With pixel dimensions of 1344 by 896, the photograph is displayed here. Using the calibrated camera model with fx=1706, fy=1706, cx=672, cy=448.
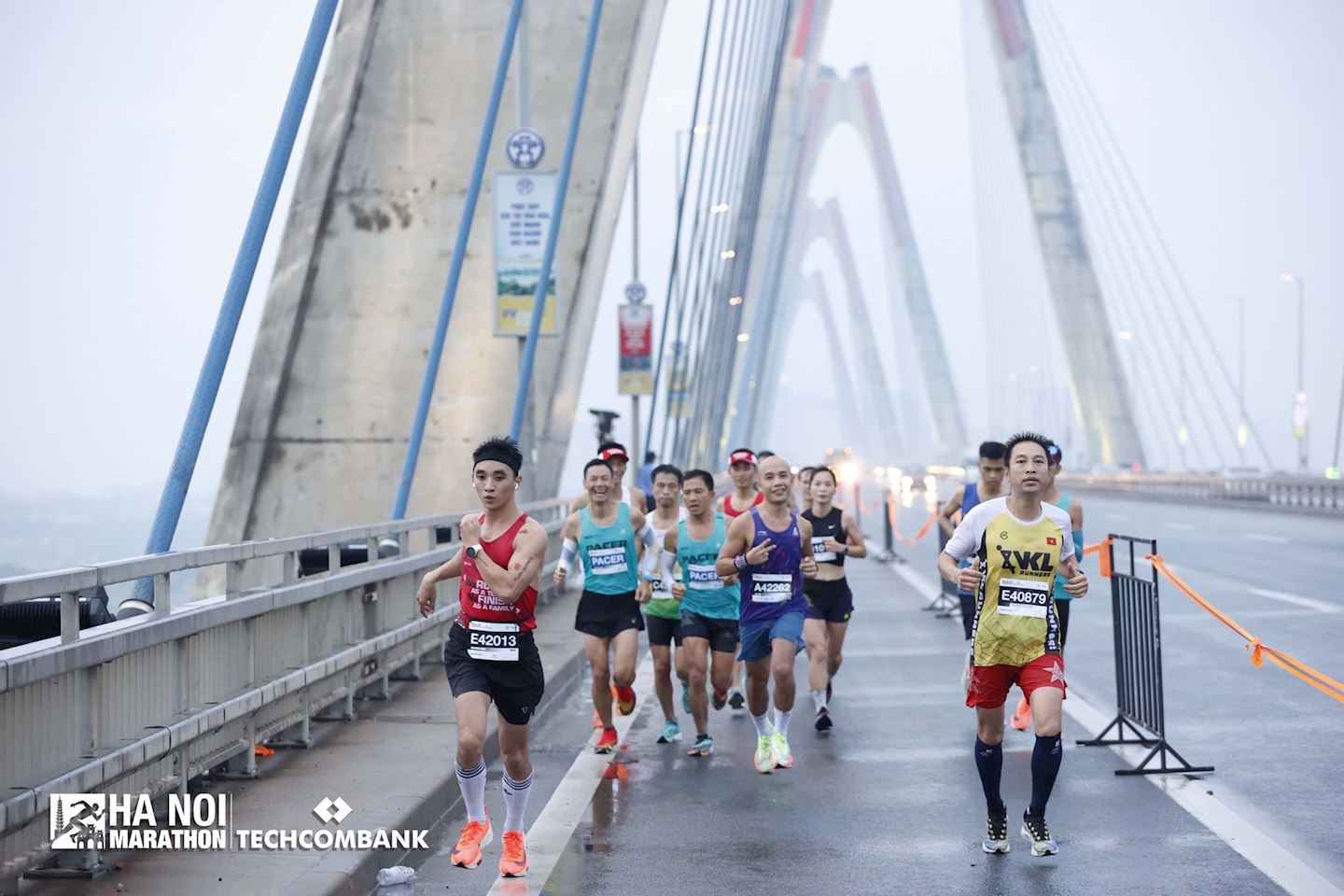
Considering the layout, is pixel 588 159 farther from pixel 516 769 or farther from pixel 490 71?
pixel 516 769

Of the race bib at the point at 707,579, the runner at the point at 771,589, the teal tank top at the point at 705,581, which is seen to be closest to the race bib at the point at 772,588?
the runner at the point at 771,589

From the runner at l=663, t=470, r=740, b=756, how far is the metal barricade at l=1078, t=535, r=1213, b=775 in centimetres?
214

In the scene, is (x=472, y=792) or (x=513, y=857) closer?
(x=513, y=857)

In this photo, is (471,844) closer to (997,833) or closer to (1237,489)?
(997,833)

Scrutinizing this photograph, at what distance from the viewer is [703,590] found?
10188mm

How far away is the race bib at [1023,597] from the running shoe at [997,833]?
831mm

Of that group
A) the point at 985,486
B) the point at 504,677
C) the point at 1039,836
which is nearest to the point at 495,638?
the point at 504,677

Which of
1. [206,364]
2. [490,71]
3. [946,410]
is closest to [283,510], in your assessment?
[490,71]

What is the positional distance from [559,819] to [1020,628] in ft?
7.66

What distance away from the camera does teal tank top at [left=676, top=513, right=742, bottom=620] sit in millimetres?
10164

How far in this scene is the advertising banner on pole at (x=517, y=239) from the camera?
18094mm

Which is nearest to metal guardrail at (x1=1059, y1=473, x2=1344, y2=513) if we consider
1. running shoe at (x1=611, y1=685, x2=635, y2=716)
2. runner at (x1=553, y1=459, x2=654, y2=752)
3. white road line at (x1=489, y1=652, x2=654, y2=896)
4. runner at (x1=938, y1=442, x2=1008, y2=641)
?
runner at (x1=938, y1=442, x2=1008, y2=641)

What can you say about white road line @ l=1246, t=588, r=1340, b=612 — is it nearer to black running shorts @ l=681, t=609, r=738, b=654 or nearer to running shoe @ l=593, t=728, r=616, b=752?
black running shorts @ l=681, t=609, r=738, b=654

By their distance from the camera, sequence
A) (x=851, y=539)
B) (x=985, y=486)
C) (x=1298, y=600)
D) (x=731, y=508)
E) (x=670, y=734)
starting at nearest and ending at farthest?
(x=670, y=734) → (x=985, y=486) → (x=731, y=508) → (x=851, y=539) → (x=1298, y=600)
